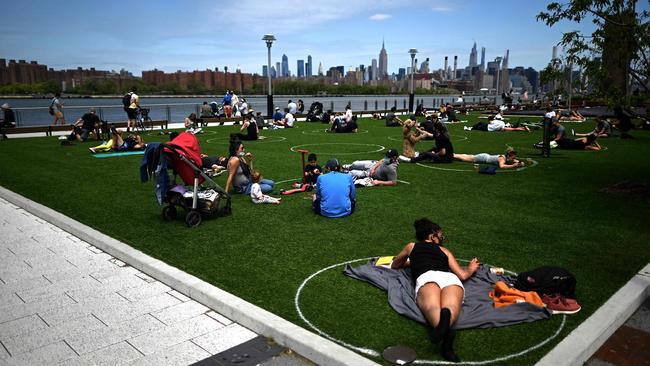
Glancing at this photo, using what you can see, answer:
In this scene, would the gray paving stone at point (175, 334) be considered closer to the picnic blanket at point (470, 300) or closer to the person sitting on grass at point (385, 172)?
the picnic blanket at point (470, 300)

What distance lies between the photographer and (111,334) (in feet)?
16.0

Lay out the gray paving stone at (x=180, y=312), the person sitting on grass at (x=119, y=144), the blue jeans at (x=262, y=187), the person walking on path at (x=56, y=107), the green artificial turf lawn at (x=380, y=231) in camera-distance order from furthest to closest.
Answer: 1. the person walking on path at (x=56, y=107)
2. the person sitting on grass at (x=119, y=144)
3. the blue jeans at (x=262, y=187)
4. the gray paving stone at (x=180, y=312)
5. the green artificial turf lawn at (x=380, y=231)

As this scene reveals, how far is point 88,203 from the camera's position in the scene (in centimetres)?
1034

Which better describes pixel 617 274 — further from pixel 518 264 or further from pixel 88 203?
pixel 88 203

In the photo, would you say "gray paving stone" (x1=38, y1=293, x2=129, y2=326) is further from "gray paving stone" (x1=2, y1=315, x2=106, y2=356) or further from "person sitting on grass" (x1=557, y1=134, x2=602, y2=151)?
"person sitting on grass" (x1=557, y1=134, x2=602, y2=151)

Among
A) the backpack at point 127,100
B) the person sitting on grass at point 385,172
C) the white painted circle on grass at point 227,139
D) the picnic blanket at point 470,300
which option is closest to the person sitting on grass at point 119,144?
the white painted circle on grass at point 227,139

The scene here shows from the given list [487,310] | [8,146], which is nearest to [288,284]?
[487,310]

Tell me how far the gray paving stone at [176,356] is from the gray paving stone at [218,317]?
55 centimetres

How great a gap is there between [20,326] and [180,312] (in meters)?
1.73

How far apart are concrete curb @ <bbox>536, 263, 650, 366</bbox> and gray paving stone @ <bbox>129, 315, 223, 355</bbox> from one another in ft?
11.1

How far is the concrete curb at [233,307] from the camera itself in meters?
4.26

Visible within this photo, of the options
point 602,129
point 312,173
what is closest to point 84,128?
point 312,173

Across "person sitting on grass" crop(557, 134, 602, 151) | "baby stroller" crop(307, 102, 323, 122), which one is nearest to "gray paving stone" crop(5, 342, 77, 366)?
"person sitting on grass" crop(557, 134, 602, 151)

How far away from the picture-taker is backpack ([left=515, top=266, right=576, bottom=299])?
5.31 metres
